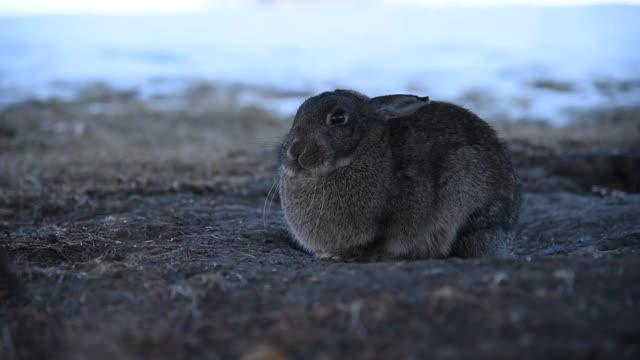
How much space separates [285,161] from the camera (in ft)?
18.5

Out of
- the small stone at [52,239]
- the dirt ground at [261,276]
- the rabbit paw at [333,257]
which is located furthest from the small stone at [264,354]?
the small stone at [52,239]

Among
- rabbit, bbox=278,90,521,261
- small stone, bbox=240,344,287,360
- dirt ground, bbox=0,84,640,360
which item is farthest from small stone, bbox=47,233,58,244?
small stone, bbox=240,344,287,360

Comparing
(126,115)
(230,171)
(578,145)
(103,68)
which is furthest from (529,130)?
(103,68)

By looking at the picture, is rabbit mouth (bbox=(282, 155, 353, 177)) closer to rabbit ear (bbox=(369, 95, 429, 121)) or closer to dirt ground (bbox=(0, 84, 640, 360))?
rabbit ear (bbox=(369, 95, 429, 121))

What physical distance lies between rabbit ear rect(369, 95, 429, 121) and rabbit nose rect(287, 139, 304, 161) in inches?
25.7

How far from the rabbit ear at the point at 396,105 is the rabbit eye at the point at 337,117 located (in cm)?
26

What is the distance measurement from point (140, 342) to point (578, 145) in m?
8.75

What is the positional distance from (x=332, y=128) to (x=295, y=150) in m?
0.32

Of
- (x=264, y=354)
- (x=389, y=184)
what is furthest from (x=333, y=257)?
(x=264, y=354)

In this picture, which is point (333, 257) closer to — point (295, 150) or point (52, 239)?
point (295, 150)

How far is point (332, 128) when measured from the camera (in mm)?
5566

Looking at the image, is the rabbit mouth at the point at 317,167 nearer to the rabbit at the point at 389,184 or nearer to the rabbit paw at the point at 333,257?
the rabbit at the point at 389,184

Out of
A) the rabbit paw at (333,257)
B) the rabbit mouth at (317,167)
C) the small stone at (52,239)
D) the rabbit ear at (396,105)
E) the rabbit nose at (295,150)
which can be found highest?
the rabbit ear at (396,105)

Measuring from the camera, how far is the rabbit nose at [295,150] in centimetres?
548
